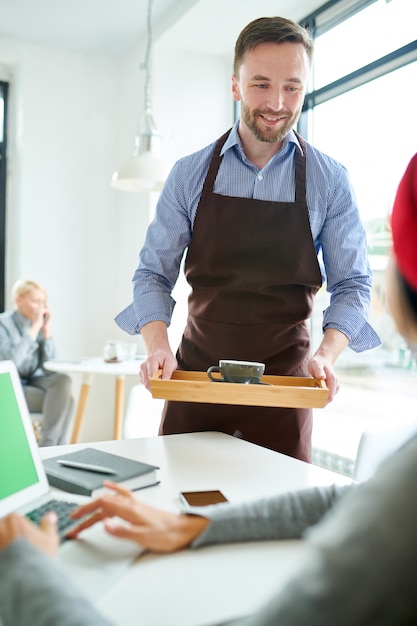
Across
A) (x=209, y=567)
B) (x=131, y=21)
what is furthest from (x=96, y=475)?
(x=131, y=21)

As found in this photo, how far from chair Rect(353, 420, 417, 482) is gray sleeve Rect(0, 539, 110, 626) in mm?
1498

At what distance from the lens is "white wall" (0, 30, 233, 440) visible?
4758 mm

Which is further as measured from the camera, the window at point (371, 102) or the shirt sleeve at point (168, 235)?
the window at point (371, 102)

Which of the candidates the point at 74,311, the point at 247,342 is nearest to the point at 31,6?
the point at 74,311

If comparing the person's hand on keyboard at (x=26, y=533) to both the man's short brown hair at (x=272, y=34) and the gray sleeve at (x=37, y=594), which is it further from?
the man's short brown hair at (x=272, y=34)

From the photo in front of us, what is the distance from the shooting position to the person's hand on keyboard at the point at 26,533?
781 mm

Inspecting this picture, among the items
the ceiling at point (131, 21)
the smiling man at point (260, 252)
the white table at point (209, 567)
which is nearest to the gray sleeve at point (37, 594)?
the white table at point (209, 567)

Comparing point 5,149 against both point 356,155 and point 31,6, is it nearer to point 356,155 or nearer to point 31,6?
point 31,6

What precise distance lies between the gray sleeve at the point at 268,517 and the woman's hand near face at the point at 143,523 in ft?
0.07

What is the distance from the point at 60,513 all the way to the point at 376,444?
127 centimetres

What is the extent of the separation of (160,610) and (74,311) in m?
4.38

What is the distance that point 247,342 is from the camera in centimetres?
175

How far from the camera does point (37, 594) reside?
2.24 ft

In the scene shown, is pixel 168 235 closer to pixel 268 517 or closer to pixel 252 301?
pixel 252 301
